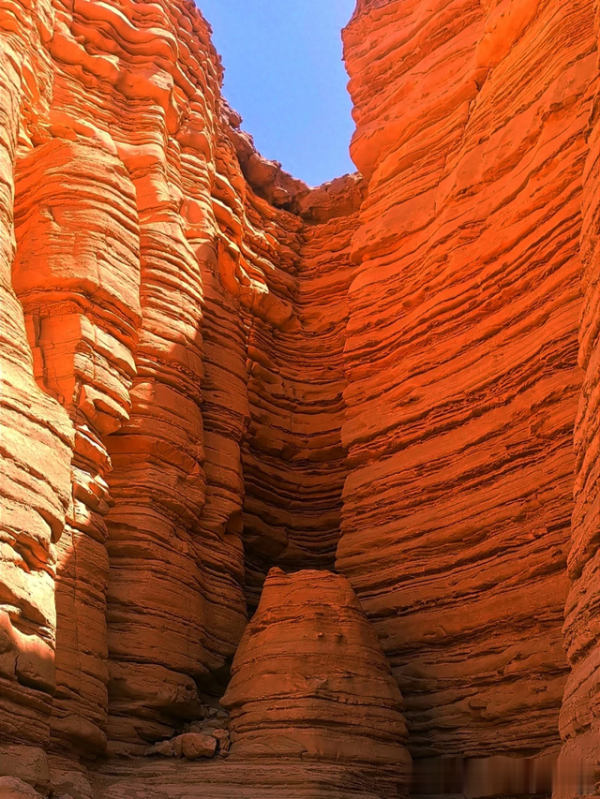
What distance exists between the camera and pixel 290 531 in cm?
1748

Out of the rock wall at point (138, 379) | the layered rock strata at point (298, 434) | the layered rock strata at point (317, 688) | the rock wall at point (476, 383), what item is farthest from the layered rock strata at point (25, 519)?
the layered rock strata at point (298, 434)

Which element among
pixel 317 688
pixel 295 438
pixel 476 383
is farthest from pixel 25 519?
pixel 295 438

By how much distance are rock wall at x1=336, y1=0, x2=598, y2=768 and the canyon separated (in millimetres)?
52

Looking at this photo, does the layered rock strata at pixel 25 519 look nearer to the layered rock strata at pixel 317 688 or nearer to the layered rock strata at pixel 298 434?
the layered rock strata at pixel 317 688

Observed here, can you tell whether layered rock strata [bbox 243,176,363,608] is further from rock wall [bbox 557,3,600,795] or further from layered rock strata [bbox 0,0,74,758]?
rock wall [bbox 557,3,600,795]

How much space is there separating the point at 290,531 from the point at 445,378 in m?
4.92

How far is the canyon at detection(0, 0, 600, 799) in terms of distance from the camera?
1006 centimetres

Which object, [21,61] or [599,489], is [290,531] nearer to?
[21,61]

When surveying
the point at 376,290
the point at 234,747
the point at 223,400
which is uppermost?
the point at 376,290

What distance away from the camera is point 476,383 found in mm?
13609

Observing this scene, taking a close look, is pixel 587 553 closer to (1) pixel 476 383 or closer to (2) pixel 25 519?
(2) pixel 25 519

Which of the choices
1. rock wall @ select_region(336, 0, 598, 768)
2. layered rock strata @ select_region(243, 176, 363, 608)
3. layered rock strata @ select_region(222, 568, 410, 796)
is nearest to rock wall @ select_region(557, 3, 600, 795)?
rock wall @ select_region(336, 0, 598, 768)

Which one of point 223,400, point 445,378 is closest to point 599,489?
point 445,378

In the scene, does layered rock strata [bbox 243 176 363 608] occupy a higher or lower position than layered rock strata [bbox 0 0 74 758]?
higher
